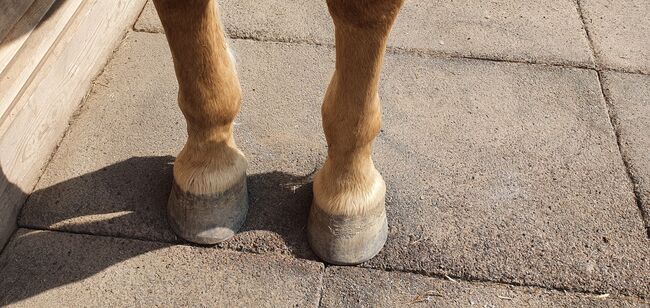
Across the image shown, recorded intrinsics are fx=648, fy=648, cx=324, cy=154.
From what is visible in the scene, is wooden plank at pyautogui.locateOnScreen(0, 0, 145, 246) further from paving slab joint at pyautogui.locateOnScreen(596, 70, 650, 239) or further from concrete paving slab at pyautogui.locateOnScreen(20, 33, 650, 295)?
paving slab joint at pyautogui.locateOnScreen(596, 70, 650, 239)

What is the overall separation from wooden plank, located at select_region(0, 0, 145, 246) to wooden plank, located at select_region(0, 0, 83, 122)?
1.1 inches

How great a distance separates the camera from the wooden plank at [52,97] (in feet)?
6.24

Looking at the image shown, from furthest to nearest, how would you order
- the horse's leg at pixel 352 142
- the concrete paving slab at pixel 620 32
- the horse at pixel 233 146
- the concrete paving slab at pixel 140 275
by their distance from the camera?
the concrete paving slab at pixel 620 32 → the concrete paving slab at pixel 140 275 → the horse at pixel 233 146 → the horse's leg at pixel 352 142

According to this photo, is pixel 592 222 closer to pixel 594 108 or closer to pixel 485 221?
pixel 485 221

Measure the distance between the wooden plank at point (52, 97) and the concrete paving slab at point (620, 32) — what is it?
6.26 ft

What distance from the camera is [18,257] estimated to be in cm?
181

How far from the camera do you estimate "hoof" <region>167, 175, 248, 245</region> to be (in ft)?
5.94

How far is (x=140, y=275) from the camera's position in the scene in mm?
1772

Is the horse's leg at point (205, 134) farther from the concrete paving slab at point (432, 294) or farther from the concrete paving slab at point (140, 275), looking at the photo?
the concrete paving slab at point (432, 294)

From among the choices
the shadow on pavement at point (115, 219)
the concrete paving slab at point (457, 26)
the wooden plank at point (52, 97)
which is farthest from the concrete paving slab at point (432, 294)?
the concrete paving slab at point (457, 26)

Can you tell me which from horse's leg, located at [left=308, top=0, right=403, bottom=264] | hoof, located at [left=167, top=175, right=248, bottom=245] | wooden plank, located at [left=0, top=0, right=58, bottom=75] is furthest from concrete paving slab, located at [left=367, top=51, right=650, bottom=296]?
wooden plank, located at [left=0, top=0, right=58, bottom=75]

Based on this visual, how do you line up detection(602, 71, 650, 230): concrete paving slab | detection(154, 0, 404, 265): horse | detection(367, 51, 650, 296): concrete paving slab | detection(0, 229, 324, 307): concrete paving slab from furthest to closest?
1. detection(602, 71, 650, 230): concrete paving slab
2. detection(367, 51, 650, 296): concrete paving slab
3. detection(0, 229, 324, 307): concrete paving slab
4. detection(154, 0, 404, 265): horse

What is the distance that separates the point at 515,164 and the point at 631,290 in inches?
20.9

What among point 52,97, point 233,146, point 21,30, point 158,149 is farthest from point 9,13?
point 233,146
